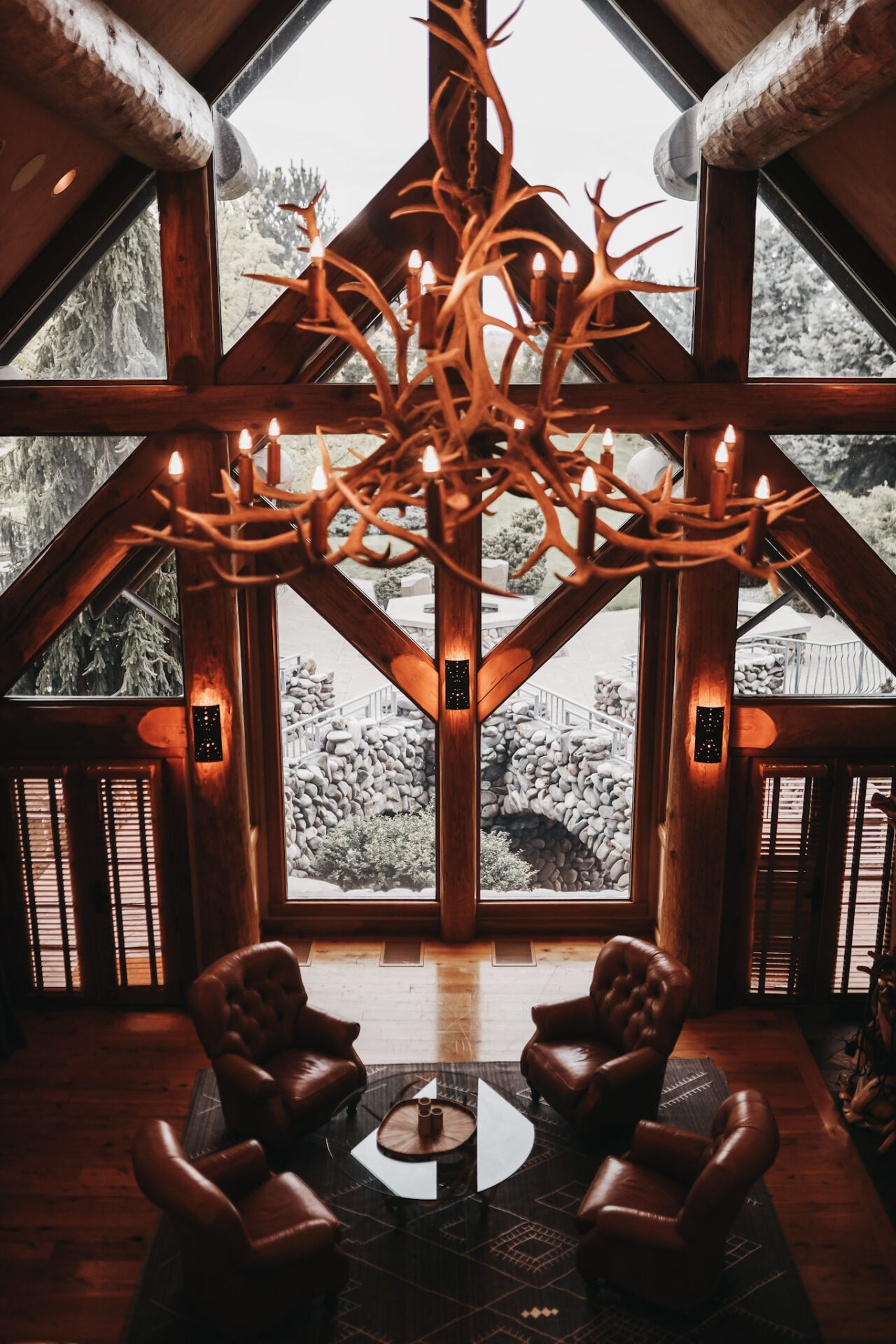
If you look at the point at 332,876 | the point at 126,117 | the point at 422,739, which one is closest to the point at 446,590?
the point at 422,739

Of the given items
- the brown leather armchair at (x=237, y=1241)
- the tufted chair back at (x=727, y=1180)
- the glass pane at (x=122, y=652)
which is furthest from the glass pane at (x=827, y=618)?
the brown leather armchair at (x=237, y=1241)

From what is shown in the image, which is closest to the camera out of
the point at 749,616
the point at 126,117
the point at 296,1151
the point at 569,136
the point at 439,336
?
the point at 439,336

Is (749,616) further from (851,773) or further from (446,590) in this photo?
(446,590)

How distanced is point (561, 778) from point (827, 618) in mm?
2108

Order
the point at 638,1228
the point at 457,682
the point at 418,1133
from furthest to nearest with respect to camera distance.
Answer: the point at 457,682
the point at 418,1133
the point at 638,1228

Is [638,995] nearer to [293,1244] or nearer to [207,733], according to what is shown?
[293,1244]

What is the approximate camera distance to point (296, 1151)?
537cm

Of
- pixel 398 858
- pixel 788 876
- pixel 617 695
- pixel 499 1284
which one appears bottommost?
pixel 499 1284

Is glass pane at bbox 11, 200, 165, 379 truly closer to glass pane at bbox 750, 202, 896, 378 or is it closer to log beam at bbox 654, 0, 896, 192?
log beam at bbox 654, 0, 896, 192

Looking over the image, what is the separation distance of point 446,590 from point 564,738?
1369mm

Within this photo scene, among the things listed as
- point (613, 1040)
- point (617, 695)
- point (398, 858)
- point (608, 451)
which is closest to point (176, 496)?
point (608, 451)

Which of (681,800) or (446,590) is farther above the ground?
(446,590)

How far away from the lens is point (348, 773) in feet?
23.8

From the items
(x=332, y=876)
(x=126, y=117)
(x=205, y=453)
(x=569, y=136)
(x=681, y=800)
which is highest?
(x=569, y=136)
